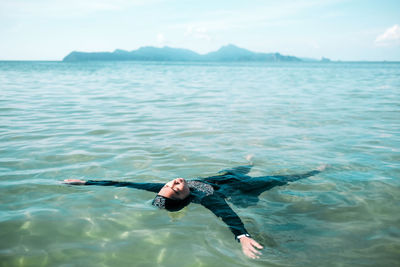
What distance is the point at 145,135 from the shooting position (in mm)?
10016

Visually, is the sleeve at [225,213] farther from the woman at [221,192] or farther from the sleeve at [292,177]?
the sleeve at [292,177]

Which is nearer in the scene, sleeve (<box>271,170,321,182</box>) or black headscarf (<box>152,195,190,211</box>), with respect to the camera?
black headscarf (<box>152,195,190,211</box>)

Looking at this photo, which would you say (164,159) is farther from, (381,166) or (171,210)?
(381,166)

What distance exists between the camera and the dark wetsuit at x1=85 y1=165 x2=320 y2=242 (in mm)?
4854

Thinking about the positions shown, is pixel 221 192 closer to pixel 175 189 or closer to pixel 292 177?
pixel 175 189

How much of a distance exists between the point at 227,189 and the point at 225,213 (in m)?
1.03

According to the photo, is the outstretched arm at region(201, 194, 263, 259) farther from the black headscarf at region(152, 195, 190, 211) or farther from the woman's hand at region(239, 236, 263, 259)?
the black headscarf at region(152, 195, 190, 211)

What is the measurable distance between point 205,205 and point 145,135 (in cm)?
545

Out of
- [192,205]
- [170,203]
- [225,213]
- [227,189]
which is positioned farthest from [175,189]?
[227,189]

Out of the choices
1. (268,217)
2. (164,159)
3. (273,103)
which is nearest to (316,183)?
(268,217)

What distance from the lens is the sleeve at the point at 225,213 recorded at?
14.5 ft

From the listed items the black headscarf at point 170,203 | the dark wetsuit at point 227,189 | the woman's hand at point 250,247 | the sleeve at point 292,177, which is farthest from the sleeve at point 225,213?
the sleeve at point 292,177

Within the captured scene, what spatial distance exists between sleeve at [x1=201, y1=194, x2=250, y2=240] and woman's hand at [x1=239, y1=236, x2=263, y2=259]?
5.1 inches

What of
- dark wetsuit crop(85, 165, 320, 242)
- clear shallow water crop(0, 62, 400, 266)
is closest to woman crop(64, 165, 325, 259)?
dark wetsuit crop(85, 165, 320, 242)
